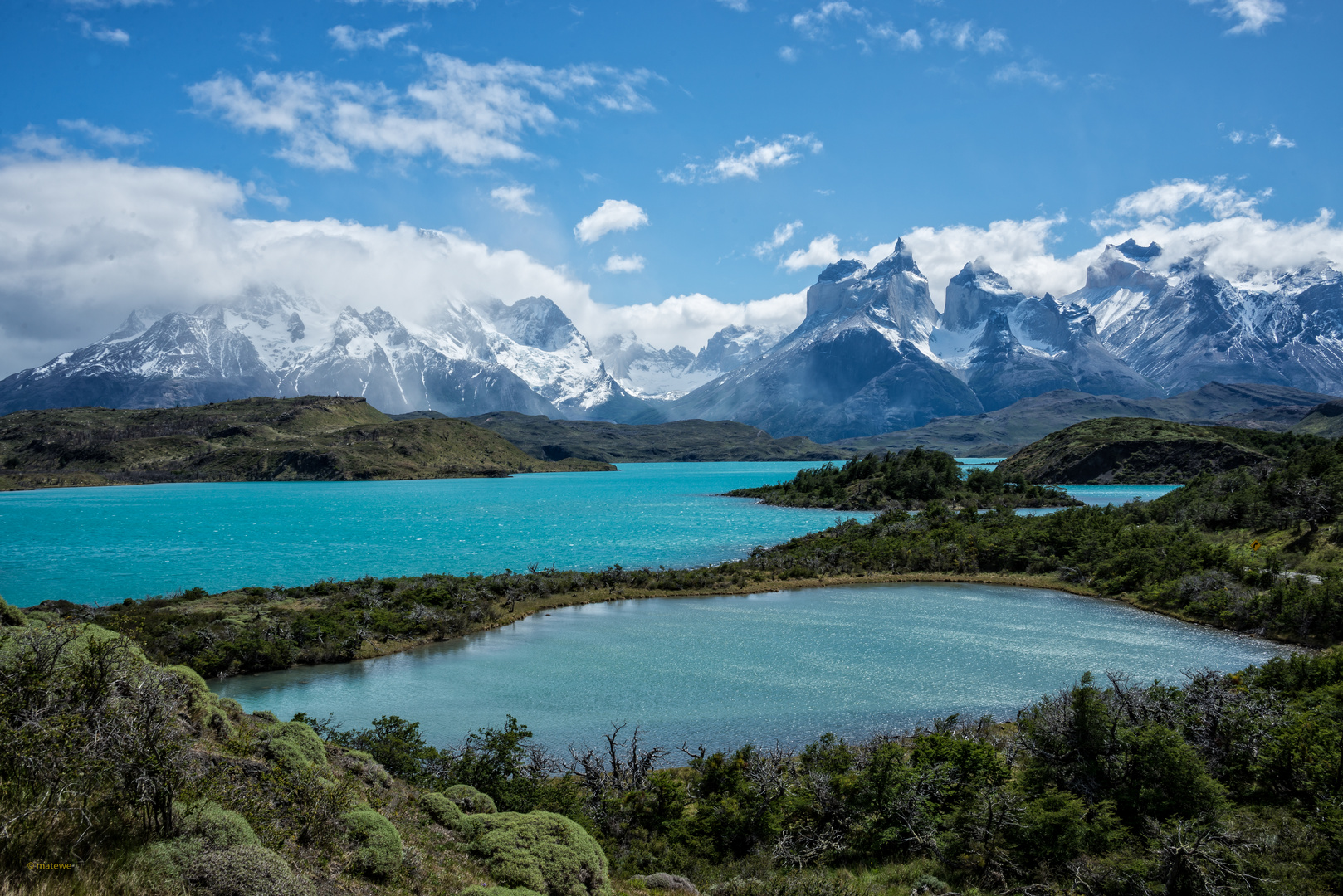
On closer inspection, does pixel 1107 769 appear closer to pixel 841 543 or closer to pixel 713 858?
pixel 713 858

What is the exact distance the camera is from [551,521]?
3590 inches

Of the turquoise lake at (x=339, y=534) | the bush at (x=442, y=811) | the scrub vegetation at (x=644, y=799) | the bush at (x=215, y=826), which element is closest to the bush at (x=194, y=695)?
the scrub vegetation at (x=644, y=799)

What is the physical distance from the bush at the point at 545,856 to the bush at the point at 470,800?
234 centimetres

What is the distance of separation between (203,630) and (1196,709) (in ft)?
112

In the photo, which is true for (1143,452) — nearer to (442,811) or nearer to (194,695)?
(442,811)

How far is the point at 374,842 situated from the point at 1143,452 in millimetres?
182209

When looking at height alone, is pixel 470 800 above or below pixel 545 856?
below

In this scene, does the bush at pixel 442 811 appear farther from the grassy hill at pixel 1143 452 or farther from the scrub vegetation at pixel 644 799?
the grassy hill at pixel 1143 452

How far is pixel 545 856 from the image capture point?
948 cm

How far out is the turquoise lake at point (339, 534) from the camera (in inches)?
2014

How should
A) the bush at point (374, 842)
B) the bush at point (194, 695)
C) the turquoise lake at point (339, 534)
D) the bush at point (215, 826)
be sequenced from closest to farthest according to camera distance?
the bush at point (215, 826) < the bush at point (374, 842) < the bush at point (194, 695) < the turquoise lake at point (339, 534)

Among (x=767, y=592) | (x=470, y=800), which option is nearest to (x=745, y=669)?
(x=470, y=800)

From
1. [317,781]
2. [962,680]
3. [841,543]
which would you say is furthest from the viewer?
[841,543]

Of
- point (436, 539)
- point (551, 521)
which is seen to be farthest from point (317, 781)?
point (551, 521)
